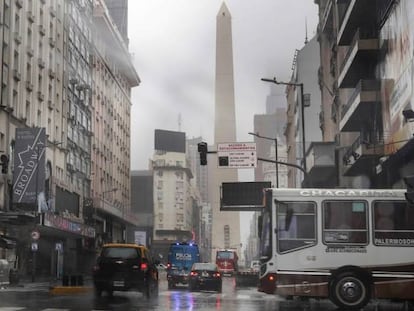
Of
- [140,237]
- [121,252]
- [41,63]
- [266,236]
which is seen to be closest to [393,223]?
[266,236]

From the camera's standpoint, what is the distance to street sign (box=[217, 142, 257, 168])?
33.0 metres

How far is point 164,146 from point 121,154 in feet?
145

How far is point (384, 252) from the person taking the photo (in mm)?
16891

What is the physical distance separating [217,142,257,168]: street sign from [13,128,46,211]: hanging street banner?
60.3 feet

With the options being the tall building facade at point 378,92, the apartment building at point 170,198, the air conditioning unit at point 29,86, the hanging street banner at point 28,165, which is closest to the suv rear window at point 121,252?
the tall building facade at point 378,92

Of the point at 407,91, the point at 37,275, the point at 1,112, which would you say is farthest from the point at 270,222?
the point at 37,275

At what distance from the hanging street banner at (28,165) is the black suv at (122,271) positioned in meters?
24.3

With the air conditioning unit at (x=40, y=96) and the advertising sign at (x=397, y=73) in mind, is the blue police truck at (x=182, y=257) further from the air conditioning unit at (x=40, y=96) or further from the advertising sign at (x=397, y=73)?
the advertising sign at (x=397, y=73)

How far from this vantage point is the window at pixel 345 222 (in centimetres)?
1703

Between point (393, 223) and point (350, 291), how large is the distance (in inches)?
80.9

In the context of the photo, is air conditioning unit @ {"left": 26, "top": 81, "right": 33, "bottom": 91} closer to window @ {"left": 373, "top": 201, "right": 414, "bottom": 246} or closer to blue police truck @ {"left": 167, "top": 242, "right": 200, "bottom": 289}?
blue police truck @ {"left": 167, "top": 242, "right": 200, "bottom": 289}

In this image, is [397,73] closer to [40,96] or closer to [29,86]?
[29,86]

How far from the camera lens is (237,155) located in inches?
1318

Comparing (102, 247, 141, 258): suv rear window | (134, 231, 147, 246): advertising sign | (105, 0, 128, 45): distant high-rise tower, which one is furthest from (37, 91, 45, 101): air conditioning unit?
(134, 231, 147, 246): advertising sign
